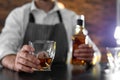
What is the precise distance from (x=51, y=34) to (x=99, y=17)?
1.34 metres

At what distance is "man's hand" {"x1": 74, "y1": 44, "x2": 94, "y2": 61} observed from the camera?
4.14ft

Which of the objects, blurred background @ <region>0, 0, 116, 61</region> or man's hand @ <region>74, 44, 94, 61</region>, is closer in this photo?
man's hand @ <region>74, 44, 94, 61</region>

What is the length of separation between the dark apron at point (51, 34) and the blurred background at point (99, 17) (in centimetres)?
117

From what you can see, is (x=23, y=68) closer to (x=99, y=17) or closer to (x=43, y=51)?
(x=43, y=51)

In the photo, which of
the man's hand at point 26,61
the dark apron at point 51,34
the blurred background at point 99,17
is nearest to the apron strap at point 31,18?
the dark apron at point 51,34

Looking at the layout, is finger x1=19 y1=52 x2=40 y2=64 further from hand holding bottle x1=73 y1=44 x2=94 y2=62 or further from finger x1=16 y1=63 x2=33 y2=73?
hand holding bottle x1=73 y1=44 x2=94 y2=62

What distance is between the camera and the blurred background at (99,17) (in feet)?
9.33

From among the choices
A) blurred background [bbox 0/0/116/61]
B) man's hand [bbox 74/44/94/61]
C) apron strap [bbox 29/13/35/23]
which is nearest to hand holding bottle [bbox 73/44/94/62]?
man's hand [bbox 74/44/94/61]

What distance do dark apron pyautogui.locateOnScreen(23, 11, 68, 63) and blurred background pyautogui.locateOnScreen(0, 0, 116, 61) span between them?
1171 mm

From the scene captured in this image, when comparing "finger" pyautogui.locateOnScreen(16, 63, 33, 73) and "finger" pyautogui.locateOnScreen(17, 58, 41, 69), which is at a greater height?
"finger" pyautogui.locateOnScreen(17, 58, 41, 69)

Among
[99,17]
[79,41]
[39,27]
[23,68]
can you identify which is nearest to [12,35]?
[39,27]

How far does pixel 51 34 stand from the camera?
5.41 feet

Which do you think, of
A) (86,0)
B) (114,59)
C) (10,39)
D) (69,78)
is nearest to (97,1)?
(86,0)

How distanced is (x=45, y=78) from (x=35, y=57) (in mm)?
144
